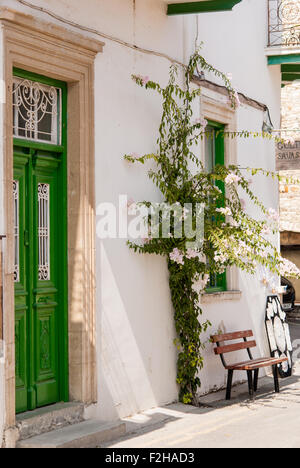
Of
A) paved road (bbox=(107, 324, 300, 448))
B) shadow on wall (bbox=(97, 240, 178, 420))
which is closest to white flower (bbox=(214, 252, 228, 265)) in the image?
shadow on wall (bbox=(97, 240, 178, 420))

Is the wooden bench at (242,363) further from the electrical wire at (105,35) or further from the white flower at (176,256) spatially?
the electrical wire at (105,35)

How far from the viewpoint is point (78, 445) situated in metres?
6.92

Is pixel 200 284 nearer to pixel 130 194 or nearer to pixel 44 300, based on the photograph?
pixel 130 194

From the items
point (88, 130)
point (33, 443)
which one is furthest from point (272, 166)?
point (33, 443)

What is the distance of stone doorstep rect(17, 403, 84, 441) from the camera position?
6.97 metres

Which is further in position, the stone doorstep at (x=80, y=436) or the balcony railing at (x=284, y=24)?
the balcony railing at (x=284, y=24)

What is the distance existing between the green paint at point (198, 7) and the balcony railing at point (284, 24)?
305 cm

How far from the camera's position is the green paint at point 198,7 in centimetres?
962

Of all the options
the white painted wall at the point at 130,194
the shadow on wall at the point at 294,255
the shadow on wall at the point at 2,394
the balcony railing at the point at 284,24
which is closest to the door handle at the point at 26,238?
the white painted wall at the point at 130,194

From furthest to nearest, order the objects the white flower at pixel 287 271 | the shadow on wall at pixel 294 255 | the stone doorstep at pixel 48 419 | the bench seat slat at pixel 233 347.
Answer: the shadow on wall at pixel 294 255
the white flower at pixel 287 271
the bench seat slat at pixel 233 347
the stone doorstep at pixel 48 419

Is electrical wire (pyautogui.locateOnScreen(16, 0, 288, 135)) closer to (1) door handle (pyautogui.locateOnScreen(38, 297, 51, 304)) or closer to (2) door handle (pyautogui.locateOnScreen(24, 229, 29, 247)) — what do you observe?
(2) door handle (pyautogui.locateOnScreen(24, 229, 29, 247))

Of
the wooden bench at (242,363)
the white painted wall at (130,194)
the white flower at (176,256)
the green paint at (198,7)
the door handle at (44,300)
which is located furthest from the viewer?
the wooden bench at (242,363)

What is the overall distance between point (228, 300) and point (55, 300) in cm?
367
